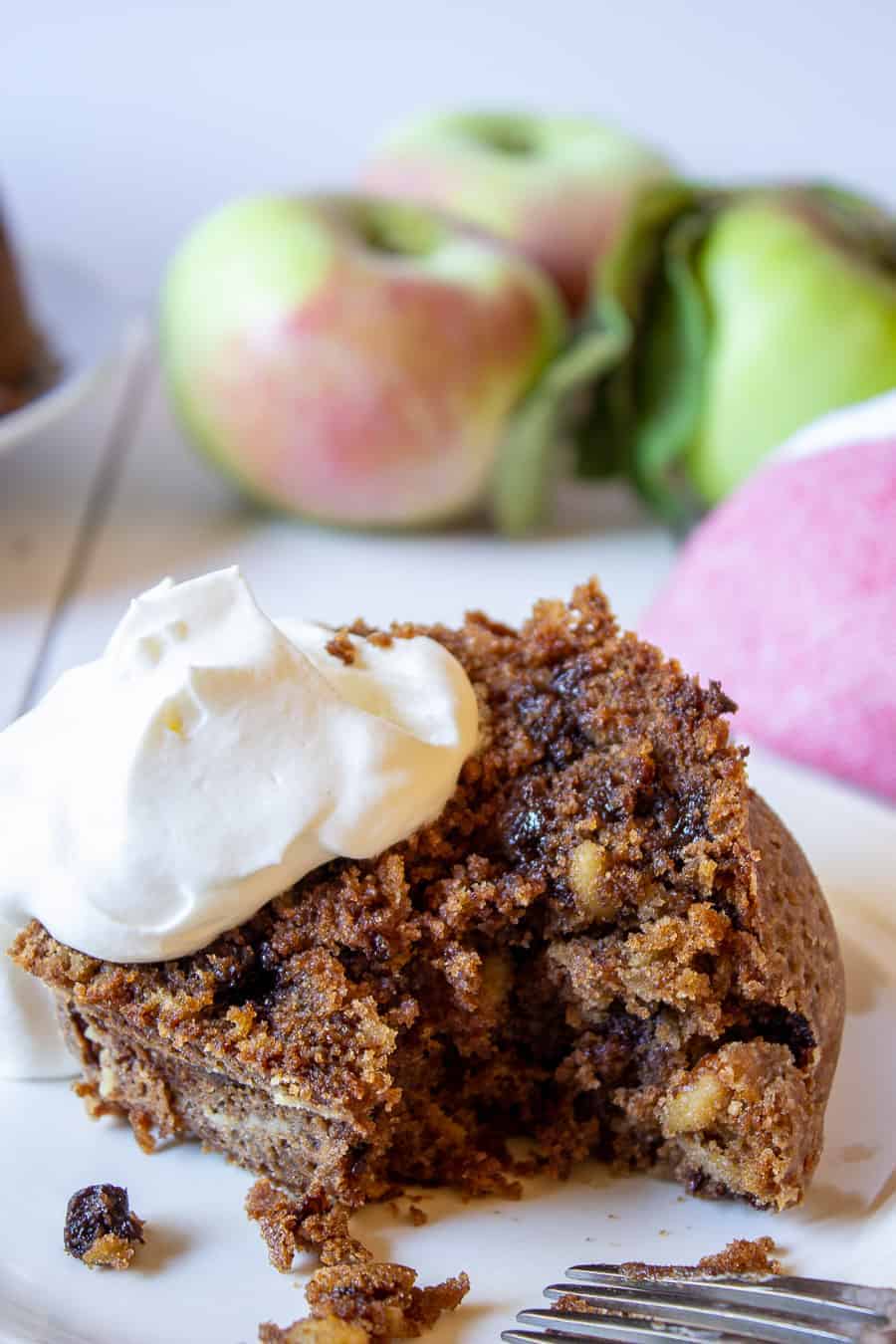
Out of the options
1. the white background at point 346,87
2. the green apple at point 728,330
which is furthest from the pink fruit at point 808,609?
the white background at point 346,87

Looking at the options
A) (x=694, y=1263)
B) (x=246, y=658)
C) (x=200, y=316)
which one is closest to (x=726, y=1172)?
(x=694, y=1263)

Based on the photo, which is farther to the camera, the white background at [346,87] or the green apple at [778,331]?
the white background at [346,87]

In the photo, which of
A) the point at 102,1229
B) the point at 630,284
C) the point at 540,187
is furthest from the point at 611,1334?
the point at 540,187

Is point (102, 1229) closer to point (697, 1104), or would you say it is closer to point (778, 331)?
point (697, 1104)

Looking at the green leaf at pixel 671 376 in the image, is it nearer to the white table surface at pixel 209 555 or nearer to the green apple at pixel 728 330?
the green apple at pixel 728 330

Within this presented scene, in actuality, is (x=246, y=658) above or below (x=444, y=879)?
above

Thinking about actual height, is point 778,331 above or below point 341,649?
above

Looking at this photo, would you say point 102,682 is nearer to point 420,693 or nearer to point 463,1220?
point 420,693
